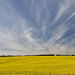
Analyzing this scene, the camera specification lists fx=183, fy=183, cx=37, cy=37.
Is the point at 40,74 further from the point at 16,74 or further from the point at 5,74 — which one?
the point at 5,74

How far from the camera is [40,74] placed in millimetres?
16906

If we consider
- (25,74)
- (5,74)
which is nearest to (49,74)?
(25,74)

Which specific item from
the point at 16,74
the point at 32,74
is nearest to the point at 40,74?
the point at 32,74

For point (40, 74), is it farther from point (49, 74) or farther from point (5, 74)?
point (5, 74)

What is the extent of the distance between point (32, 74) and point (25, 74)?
70 cm

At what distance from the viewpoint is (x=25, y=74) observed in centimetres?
1711

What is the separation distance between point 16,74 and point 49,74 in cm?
313

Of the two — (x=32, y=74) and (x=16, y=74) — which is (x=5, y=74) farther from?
(x=32, y=74)

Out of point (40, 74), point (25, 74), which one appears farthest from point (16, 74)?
point (40, 74)

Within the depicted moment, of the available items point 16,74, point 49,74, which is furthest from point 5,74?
point 49,74

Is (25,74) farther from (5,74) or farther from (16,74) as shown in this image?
(5,74)

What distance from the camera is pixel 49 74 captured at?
16.4 meters

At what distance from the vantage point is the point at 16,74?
56.3 feet

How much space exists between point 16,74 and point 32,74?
153cm
